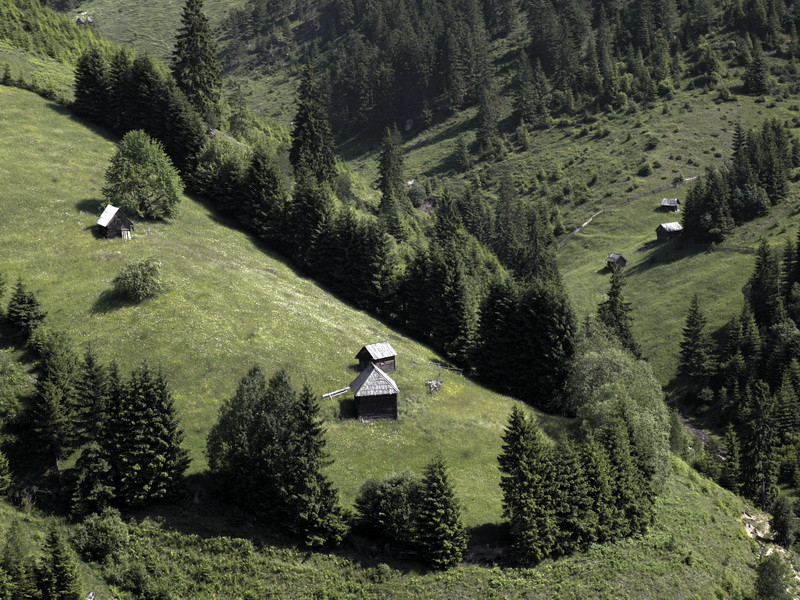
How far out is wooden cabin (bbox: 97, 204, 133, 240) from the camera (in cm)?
8362

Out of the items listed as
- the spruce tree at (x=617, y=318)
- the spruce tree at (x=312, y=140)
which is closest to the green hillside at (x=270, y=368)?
the spruce tree at (x=312, y=140)

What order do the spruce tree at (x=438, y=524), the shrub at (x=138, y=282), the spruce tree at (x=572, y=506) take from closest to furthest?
the spruce tree at (x=438, y=524)
the spruce tree at (x=572, y=506)
the shrub at (x=138, y=282)

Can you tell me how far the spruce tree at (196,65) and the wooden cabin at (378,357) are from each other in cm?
6679

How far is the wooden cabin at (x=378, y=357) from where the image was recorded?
72.1m

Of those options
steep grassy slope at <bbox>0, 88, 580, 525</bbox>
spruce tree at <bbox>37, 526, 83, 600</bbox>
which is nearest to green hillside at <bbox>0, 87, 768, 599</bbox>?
steep grassy slope at <bbox>0, 88, 580, 525</bbox>

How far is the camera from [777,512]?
3177 inches

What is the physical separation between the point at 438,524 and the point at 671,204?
115 metres

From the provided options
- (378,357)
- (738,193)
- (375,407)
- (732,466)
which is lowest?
(732,466)

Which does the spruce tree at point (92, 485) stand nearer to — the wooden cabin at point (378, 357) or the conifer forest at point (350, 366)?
the conifer forest at point (350, 366)

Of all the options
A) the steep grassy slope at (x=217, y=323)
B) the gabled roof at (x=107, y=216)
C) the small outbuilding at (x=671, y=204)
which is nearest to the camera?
the steep grassy slope at (x=217, y=323)

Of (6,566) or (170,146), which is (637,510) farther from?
(170,146)

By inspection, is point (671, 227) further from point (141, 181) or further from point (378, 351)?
point (141, 181)

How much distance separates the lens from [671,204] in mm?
147125

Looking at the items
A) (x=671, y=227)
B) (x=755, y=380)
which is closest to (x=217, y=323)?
(x=755, y=380)
